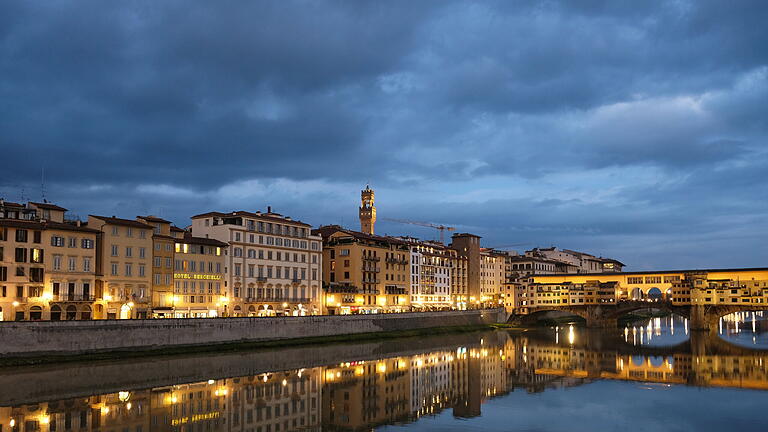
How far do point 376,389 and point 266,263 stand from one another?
41.8 metres

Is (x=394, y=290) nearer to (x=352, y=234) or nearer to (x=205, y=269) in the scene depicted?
(x=352, y=234)

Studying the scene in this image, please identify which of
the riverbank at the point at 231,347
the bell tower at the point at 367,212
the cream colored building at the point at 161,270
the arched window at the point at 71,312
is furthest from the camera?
the bell tower at the point at 367,212

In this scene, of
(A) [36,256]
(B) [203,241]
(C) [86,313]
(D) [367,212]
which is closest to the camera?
(A) [36,256]

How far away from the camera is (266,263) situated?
8669cm

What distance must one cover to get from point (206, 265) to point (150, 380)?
1217 inches

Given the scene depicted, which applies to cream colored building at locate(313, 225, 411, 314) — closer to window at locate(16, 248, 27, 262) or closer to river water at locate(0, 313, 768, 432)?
river water at locate(0, 313, 768, 432)

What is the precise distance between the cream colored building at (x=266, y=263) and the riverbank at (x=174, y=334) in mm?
9672

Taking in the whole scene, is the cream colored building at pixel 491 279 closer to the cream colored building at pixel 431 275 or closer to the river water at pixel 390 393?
the cream colored building at pixel 431 275

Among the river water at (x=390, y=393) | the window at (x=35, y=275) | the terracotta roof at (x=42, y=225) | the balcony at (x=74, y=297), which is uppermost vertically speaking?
the terracotta roof at (x=42, y=225)

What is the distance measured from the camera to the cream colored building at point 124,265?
221 ft

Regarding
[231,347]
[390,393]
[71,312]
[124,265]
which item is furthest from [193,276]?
[390,393]

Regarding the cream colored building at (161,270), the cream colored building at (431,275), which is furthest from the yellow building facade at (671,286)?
the cream colored building at (161,270)

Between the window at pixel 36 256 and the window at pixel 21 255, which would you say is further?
the window at pixel 36 256

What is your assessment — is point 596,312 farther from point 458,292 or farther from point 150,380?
point 150,380
